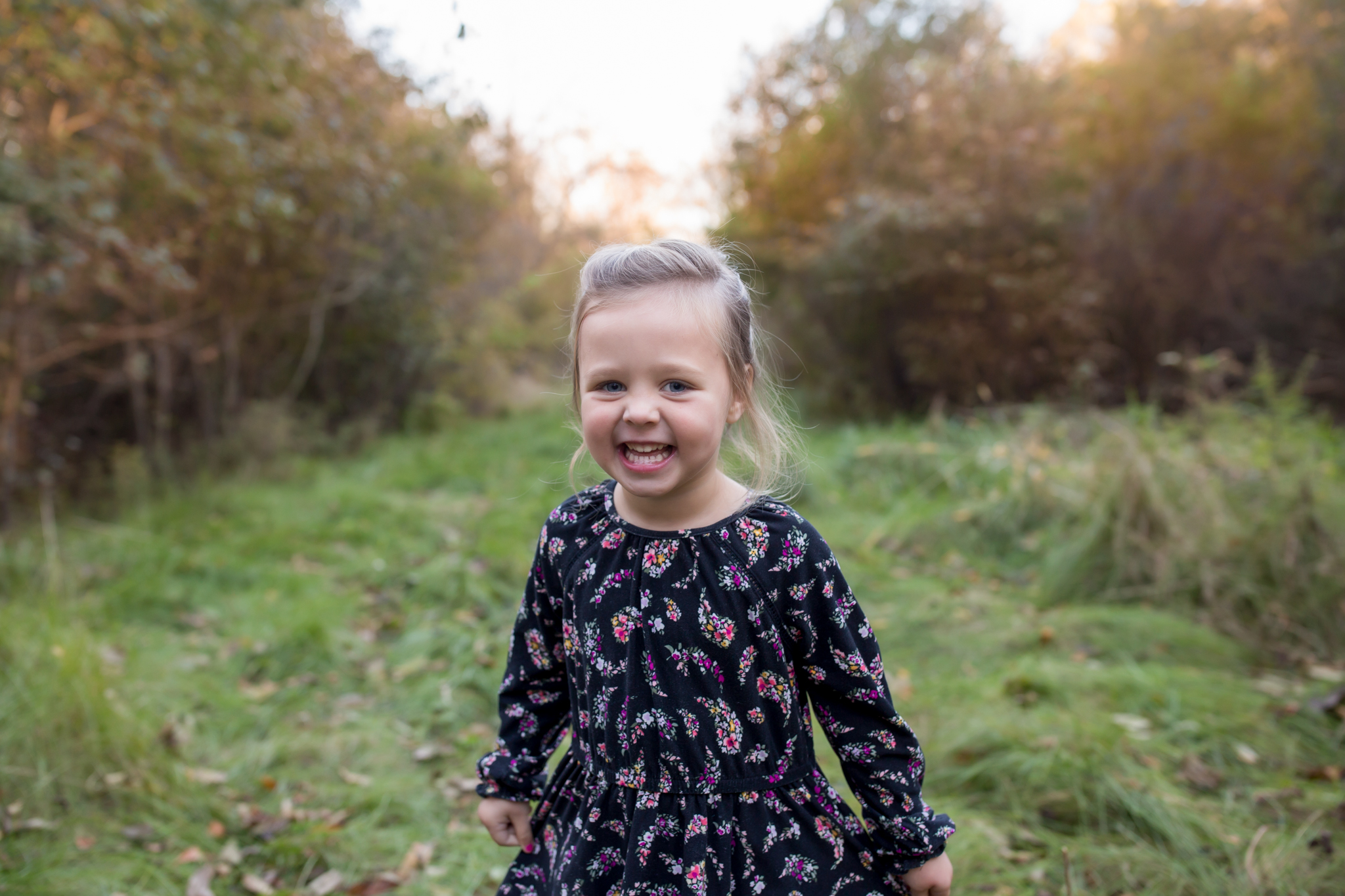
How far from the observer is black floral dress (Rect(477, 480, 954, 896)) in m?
1.28

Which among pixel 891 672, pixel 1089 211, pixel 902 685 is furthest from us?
pixel 1089 211

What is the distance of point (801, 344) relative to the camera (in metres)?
11.9

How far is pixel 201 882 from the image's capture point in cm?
231

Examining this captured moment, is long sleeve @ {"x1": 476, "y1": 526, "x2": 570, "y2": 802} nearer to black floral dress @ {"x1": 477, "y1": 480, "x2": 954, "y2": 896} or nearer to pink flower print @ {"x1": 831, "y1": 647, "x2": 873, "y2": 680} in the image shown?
black floral dress @ {"x1": 477, "y1": 480, "x2": 954, "y2": 896}

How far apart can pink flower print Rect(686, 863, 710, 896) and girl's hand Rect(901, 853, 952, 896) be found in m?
0.32

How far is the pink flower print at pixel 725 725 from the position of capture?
129 centimetres

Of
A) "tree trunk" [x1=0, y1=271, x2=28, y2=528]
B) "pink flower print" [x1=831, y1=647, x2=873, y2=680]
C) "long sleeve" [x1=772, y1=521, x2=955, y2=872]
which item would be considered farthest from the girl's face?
"tree trunk" [x1=0, y1=271, x2=28, y2=528]

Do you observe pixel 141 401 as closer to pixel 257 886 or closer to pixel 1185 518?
pixel 257 886

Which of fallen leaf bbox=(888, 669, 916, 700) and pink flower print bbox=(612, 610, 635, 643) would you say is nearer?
pink flower print bbox=(612, 610, 635, 643)

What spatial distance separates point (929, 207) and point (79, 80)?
7842 millimetres

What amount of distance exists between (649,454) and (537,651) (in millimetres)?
464

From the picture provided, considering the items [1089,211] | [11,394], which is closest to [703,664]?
[11,394]

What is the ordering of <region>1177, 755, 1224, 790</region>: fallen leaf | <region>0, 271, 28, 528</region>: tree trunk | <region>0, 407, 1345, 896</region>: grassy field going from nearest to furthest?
<region>0, 407, 1345, 896</region>: grassy field, <region>1177, 755, 1224, 790</region>: fallen leaf, <region>0, 271, 28, 528</region>: tree trunk

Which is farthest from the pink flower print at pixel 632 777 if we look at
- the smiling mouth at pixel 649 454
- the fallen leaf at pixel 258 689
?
the fallen leaf at pixel 258 689
